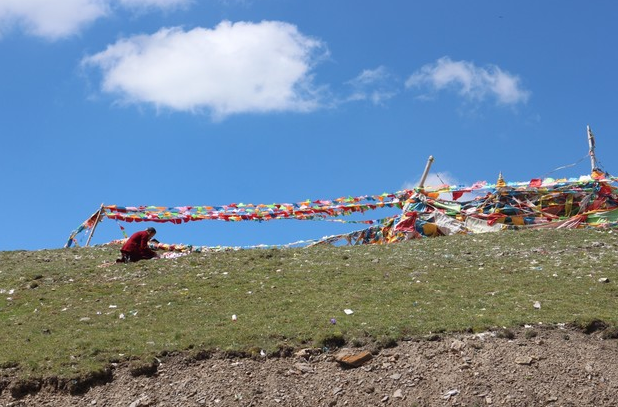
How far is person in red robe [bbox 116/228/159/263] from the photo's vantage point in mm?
28703

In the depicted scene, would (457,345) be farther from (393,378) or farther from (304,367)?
(304,367)

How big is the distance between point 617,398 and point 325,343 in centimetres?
568

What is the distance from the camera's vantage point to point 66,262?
97.8ft

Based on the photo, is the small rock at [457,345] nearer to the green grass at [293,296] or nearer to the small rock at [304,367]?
the green grass at [293,296]

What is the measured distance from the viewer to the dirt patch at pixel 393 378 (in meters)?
17.4

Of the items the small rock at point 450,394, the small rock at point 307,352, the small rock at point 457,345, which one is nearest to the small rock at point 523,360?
the small rock at point 457,345

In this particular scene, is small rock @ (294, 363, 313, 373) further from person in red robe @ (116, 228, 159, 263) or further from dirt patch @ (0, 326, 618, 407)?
person in red robe @ (116, 228, 159, 263)

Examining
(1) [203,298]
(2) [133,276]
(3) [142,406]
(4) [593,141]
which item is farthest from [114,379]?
(4) [593,141]

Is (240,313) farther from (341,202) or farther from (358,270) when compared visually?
(341,202)

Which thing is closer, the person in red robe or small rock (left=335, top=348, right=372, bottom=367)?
small rock (left=335, top=348, right=372, bottom=367)

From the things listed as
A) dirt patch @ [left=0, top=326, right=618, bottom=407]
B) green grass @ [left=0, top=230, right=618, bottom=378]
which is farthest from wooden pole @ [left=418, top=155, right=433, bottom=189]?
dirt patch @ [left=0, top=326, right=618, bottom=407]

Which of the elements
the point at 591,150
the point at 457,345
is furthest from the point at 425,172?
the point at 457,345

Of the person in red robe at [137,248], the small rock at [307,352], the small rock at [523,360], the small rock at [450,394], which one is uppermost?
the person in red robe at [137,248]

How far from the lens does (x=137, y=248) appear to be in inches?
1137
